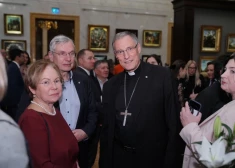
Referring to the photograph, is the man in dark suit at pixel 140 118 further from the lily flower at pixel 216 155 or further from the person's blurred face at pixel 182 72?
the person's blurred face at pixel 182 72

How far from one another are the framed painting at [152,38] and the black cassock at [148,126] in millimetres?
9244

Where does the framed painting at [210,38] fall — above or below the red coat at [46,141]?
above

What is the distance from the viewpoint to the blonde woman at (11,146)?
1.17m

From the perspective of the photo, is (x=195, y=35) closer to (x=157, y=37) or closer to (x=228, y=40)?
(x=228, y=40)

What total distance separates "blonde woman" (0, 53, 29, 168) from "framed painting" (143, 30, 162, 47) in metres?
11.0

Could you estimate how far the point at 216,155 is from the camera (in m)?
1.26

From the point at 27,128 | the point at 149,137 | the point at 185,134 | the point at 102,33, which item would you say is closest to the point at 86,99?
the point at 149,137

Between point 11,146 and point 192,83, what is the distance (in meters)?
5.82

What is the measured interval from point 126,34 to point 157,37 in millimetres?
9530

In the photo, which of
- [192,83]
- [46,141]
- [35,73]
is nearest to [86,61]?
[192,83]

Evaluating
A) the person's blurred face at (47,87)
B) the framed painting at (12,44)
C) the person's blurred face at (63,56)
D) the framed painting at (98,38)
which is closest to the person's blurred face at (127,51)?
the person's blurred face at (63,56)

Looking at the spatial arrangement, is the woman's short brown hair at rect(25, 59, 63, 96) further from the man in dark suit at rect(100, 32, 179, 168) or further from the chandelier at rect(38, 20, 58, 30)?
the chandelier at rect(38, 20, 58, 30)

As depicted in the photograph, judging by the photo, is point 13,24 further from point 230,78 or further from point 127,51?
point 230,78

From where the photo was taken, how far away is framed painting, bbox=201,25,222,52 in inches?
316
